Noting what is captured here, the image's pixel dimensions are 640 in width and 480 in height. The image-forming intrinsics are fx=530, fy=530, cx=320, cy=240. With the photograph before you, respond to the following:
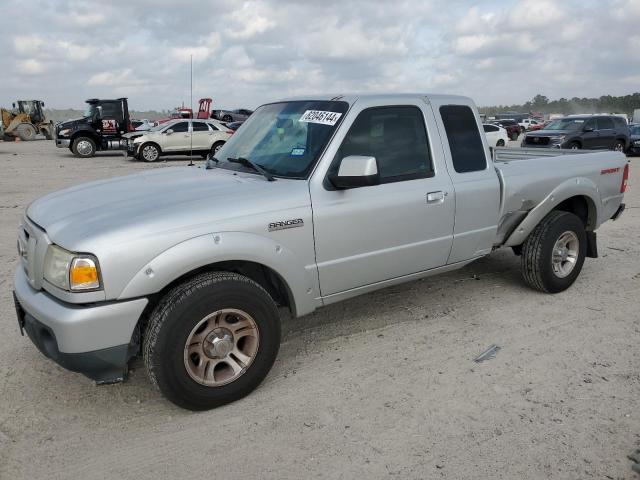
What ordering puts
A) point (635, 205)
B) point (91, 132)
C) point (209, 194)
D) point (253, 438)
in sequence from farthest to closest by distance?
point (91, 132) → point (635, 205) → point (209, 194) → point (253, 438)

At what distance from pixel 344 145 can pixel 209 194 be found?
98 centimetres

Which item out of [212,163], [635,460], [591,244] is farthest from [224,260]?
[591,244]

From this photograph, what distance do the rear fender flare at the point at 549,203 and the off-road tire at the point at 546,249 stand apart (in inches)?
3.1

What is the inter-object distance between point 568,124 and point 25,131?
31616 mm

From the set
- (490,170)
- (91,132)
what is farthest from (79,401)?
(91,132)

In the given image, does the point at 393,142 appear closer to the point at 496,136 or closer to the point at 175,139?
the point at 175,139

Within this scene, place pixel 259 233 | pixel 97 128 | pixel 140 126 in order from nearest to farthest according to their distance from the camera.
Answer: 1. pixel 259 233
2. pixel 97 128
3. pixel 140 126

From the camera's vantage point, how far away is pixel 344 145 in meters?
3.59

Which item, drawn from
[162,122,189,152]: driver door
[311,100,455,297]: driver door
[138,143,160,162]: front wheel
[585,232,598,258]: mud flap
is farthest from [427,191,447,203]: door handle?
[138,143,160,162]: front wheel

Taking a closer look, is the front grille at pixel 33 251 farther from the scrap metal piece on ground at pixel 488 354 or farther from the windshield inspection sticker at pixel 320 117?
the scrap metal piece on ground at pixel 488 354

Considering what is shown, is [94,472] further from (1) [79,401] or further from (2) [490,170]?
(2) [490,170]

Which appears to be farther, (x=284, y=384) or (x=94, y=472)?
(x=284, y=384)

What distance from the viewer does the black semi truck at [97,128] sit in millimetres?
22141

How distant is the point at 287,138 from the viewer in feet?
12.5
